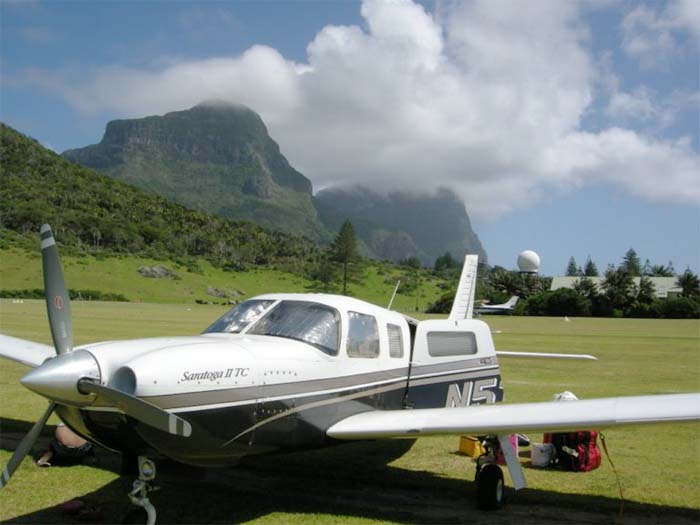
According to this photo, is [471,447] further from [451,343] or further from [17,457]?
[17,457]

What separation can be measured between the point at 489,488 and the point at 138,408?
3.97 m

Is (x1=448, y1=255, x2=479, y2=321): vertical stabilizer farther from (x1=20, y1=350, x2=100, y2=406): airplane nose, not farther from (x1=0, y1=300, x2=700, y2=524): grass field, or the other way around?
(x1=20, y1=350, x2=100, y2=406): airplane nose

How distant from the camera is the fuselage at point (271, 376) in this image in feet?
17.9

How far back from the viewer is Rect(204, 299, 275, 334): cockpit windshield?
22.9 ft

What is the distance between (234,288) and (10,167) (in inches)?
3396

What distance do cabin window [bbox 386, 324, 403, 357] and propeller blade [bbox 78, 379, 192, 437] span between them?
3429 mm

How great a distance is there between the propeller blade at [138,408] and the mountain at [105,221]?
382 ft

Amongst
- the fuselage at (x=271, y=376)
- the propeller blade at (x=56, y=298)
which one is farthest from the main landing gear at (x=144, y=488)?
the propeller blade at (x=56, y=298)

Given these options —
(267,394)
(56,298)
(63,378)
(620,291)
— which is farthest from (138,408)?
(620,291)

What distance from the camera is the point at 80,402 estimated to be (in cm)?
521

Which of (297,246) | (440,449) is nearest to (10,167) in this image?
(297,246)

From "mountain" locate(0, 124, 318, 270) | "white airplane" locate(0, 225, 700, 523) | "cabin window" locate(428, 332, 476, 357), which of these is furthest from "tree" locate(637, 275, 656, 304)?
"white airplane" locate(0, 225, 700, 523)

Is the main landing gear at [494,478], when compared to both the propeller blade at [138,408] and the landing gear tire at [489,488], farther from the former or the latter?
the propeller blade at [138,408]

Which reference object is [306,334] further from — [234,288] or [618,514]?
[234,288]
